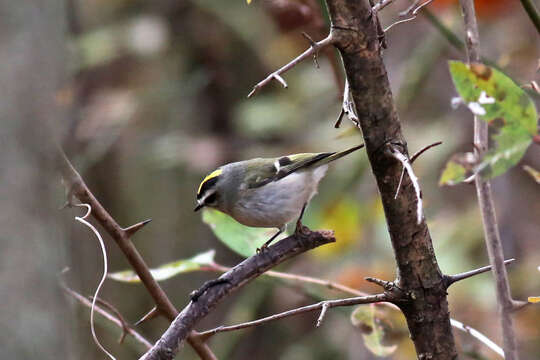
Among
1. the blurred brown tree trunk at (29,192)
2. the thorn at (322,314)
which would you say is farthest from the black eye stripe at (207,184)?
the blurred brown tree trunk at (29,192)

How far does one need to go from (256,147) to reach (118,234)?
436 centimetres

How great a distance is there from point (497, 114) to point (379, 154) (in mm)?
305

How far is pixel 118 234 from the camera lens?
173 cm

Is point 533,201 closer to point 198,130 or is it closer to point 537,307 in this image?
point 537,307

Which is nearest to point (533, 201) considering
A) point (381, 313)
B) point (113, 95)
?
point (113, 95)

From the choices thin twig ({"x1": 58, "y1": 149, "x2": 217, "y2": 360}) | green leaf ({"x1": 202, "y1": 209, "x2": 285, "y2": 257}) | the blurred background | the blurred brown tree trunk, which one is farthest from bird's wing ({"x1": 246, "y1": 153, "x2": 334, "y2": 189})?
the blurred brown tree trunk

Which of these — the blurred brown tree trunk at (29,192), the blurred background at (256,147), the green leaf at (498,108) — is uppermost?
the blurred brown tree trunk at (29,192)

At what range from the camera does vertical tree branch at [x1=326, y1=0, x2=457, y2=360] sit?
1.40m

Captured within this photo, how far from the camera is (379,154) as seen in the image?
1.49m

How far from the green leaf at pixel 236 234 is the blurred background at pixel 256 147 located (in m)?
1.18

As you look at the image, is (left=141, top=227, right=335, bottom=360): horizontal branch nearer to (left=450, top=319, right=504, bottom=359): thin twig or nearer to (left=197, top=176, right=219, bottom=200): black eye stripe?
(left=450, top=319, right=504, bottom=359): thin twig

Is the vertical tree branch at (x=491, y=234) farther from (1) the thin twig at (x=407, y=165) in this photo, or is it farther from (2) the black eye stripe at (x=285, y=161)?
(2) the black eye stripe at (x=285, y=161)

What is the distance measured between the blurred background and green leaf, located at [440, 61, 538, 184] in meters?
2.18

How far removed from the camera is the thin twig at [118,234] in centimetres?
155
